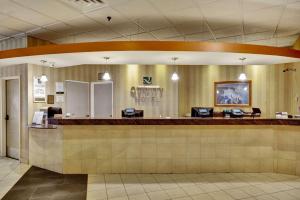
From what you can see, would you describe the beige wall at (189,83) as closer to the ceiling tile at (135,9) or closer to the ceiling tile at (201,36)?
the ceiling tile at (201,36)

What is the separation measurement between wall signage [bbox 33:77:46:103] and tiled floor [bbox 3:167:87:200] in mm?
2080

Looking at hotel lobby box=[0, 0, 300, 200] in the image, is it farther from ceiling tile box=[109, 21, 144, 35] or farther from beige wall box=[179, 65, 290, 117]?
beige wall box=[179, 65, 290, 117]

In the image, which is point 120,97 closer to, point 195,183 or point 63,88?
point 63,88

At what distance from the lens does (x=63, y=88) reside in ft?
23.6

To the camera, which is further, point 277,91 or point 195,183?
point 277,91

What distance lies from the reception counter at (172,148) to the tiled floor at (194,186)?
21 cm

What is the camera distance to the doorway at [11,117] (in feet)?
21.8

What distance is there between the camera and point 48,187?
4.32 m

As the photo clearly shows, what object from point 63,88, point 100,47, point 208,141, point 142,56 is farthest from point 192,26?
point 63,88

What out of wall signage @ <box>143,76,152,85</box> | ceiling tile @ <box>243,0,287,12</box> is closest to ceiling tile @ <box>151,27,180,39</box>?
wall signage @ <box>143,76,152,85</box>

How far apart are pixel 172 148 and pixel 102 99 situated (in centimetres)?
395

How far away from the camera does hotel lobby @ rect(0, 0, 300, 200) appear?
4414 mm

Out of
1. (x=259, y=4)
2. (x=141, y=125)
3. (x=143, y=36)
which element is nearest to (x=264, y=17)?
(x=259, y=4)

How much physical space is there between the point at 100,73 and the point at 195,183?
16.3ft
